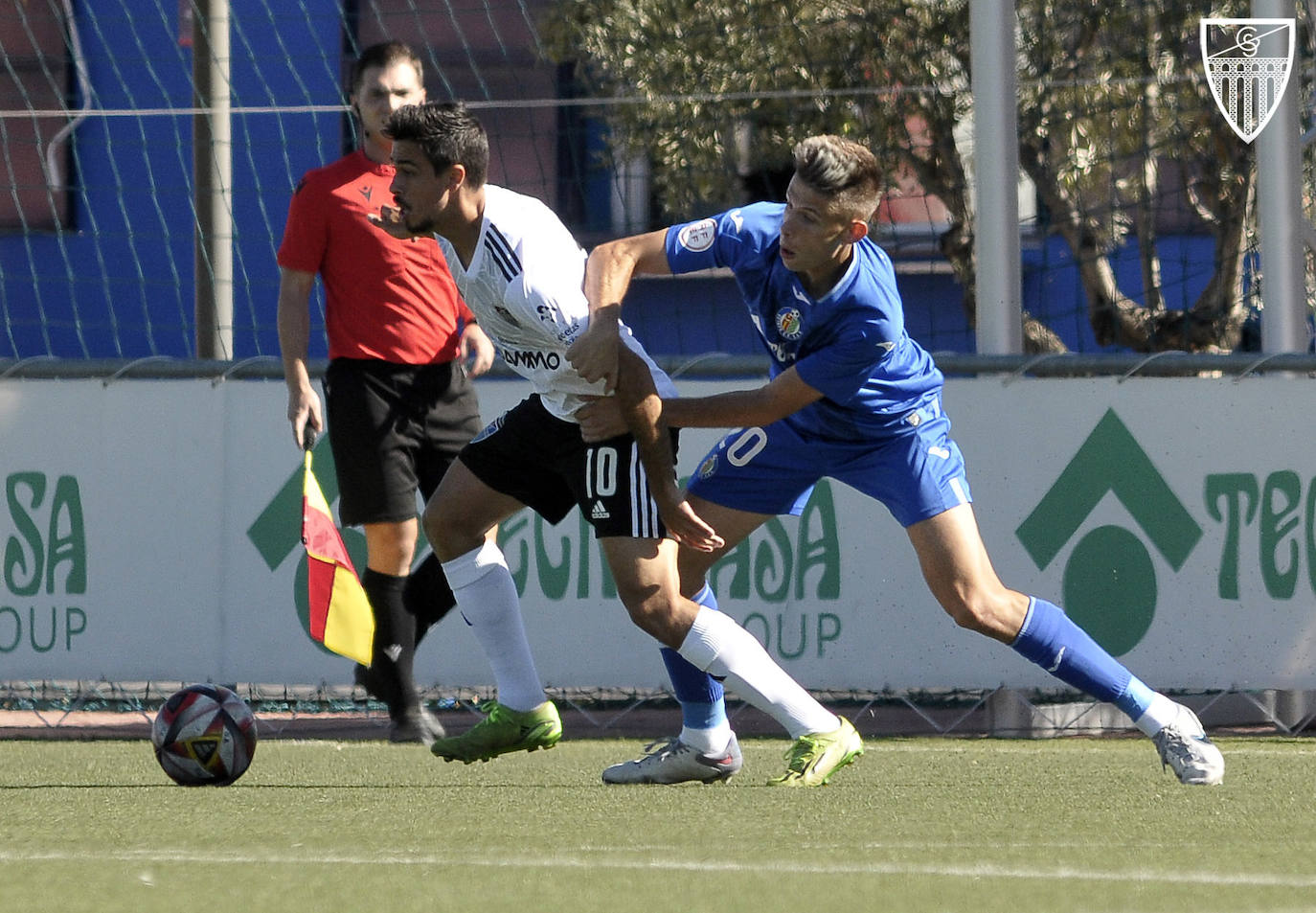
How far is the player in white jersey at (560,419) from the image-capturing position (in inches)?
186

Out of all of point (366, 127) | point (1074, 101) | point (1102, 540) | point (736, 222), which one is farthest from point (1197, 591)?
point (1074, 101)

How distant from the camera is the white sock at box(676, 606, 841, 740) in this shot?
4855 millimetres

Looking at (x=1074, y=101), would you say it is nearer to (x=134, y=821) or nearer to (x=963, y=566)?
(x=963, y=566)

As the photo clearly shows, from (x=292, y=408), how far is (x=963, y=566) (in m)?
2.17

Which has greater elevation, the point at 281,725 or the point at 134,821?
the point at 134,821

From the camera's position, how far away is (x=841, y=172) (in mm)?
4480

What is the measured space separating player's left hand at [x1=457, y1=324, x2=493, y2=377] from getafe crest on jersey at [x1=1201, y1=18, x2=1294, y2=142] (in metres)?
2.91

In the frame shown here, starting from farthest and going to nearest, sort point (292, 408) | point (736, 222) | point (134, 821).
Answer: point (292, 408) < point (736, 222) < point (134, 821)

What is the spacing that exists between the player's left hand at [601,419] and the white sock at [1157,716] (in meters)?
1.47

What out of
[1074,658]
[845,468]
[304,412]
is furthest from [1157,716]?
[304,412]

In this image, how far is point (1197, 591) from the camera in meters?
6.62

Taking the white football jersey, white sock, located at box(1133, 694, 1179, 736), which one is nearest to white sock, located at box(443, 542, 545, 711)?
the white football jersey

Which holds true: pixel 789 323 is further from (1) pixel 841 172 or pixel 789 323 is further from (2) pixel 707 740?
(2) pixel 707 740

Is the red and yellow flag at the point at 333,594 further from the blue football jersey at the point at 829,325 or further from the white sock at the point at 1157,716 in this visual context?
the white sock at the point at 1157,716
